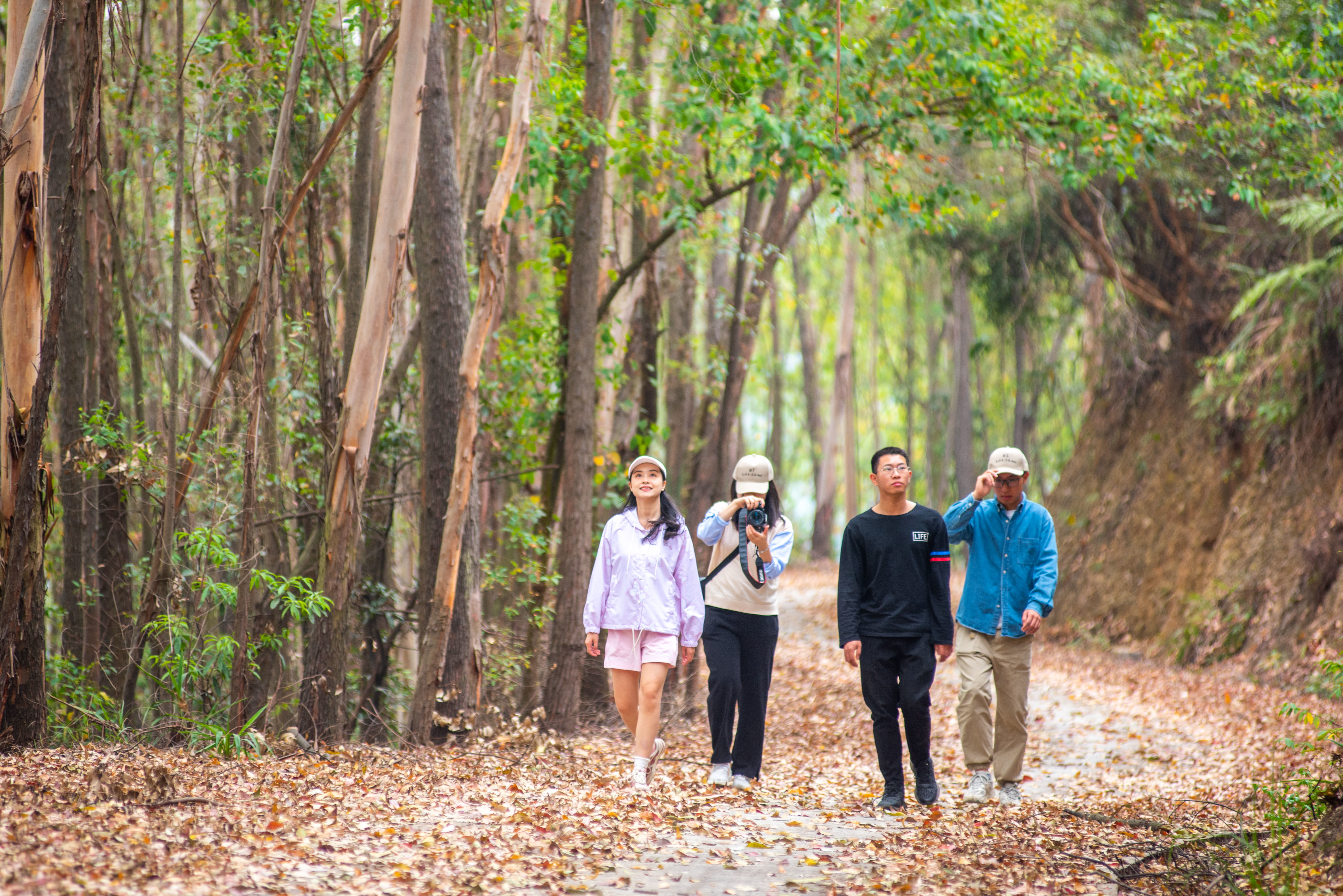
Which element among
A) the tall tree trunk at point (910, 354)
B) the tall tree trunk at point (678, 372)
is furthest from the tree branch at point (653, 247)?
the tall tree trunk at point (910, 354)

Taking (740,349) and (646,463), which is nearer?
(646,463)

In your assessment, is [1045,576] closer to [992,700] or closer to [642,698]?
[992,700]

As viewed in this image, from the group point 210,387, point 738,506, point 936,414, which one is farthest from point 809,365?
point 738,506

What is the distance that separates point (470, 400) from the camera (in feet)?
25.4

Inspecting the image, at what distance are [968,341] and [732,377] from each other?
16008mm

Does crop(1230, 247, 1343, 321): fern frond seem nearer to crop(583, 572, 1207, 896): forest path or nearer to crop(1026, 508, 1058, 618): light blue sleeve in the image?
crop(583, 572, 1207, 896): forest path

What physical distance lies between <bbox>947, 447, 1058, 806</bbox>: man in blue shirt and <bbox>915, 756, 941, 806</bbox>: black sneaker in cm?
27

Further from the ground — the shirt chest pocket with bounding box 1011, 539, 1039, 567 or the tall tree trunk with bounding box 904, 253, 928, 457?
the tall tree trunk with bounding box 904, 253, 928, 457

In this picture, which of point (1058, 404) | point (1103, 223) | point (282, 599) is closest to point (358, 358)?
point (282, 599)

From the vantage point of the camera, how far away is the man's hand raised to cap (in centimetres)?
641

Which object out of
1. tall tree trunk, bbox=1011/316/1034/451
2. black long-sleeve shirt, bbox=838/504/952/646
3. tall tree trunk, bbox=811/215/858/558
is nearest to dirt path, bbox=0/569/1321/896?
black long-sleeve shirt, bbox=838/504/952/646

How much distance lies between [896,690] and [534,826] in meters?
2.22

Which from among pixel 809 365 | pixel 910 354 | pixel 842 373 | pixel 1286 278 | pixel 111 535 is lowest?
pixel 111 535

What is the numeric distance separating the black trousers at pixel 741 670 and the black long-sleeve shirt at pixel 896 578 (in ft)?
1.96
